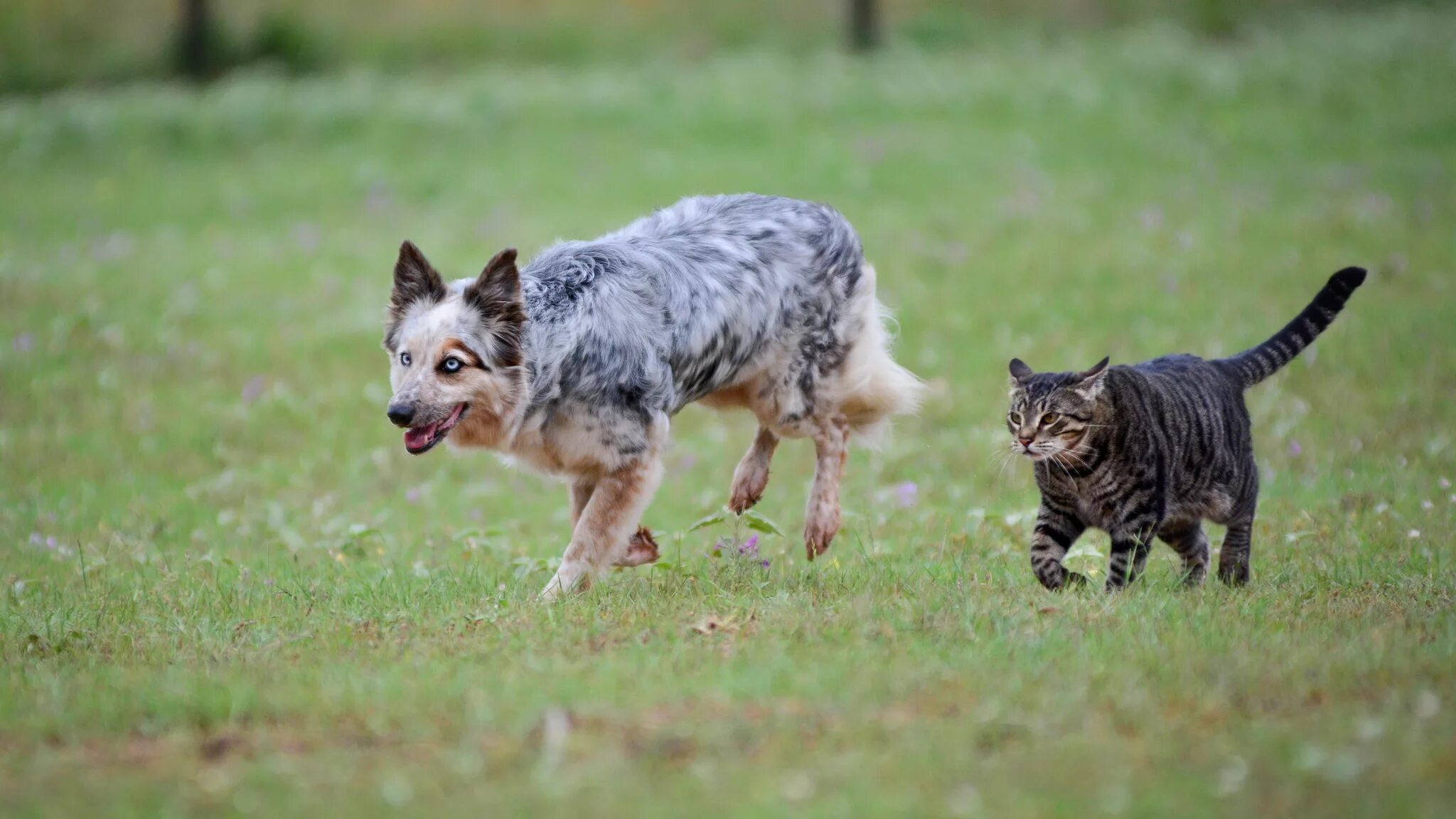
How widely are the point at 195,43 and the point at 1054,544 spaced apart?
1005 inches

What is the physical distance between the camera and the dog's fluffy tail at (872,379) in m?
8.56

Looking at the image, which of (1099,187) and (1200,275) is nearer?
(1200,275)

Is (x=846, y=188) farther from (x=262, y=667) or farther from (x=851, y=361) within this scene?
(x=262, y=667)

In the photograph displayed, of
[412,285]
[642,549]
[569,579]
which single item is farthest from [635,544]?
[412,285]

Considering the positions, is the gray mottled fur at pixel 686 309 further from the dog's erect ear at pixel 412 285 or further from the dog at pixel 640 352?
the dog's erect ear at pixel 412 285

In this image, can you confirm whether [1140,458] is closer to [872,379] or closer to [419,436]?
[872,379]

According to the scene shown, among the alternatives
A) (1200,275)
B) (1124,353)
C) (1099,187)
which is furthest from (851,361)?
(1099,187)

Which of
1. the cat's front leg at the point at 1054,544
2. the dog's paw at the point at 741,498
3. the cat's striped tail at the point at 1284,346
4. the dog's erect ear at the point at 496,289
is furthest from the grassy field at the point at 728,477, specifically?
the dog's erect ear at the point at 496,289

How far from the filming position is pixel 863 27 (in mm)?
28828

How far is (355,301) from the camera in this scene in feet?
50.9

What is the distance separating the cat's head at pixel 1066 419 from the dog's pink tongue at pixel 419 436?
2725 millimetres

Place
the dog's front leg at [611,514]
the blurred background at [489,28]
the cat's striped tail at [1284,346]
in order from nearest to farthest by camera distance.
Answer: the dog's front leg at [611,514], the cat's striped tail at [1284,346], the blurred background at [489,28]

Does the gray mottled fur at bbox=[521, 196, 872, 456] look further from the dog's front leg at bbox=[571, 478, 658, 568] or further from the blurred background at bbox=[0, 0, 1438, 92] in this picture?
Answer: the blurred background at bbox=[0, 0, 1438, 92]

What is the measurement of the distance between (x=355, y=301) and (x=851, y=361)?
27.7ft
